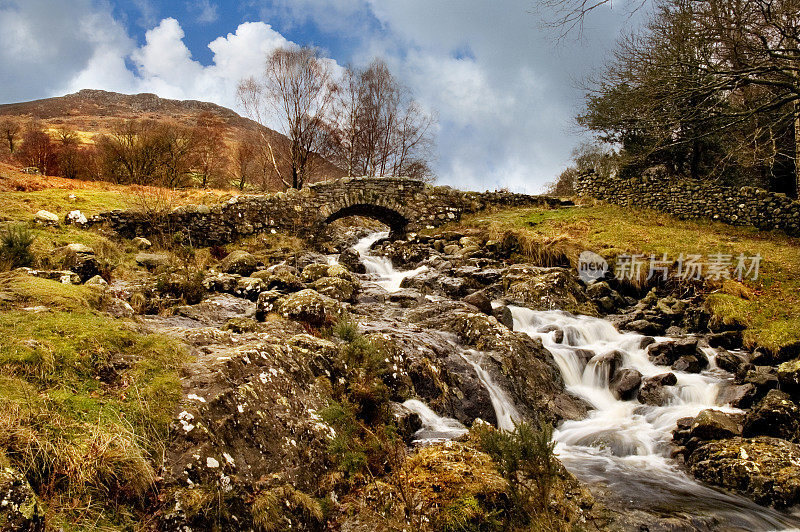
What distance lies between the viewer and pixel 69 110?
67.2 m

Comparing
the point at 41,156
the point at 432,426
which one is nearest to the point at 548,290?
the point at 432,426

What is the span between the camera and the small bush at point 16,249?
25.1 ft

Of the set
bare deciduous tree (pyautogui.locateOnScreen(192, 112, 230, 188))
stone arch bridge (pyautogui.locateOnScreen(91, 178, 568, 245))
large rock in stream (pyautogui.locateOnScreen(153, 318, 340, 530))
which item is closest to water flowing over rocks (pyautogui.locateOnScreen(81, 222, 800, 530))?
large rock in stream (pyautogui.locateOnScreen(153, 318, 340, 530))

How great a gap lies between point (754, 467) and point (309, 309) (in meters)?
5.78

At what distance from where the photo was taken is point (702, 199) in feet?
58.3

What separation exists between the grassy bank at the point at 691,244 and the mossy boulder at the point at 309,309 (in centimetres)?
780

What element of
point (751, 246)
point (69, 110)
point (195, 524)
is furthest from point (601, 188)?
point (69, 110)

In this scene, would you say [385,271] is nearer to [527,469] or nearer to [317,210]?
[317,210]

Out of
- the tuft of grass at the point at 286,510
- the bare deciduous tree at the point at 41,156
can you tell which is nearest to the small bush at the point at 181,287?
the tuft of grass at the point at 286,510

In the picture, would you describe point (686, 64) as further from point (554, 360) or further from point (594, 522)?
point (594, 522)

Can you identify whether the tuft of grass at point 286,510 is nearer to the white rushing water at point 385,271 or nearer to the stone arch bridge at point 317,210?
the white rushing water at point 385,271

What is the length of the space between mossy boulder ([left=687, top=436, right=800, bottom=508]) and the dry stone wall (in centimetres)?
1511

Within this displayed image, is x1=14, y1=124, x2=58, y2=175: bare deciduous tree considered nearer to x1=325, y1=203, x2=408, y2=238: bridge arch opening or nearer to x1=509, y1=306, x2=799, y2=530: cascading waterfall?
x1=325, y1=203, x2=408, y2=238: bridge arch opening

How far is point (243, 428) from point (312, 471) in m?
0.66
